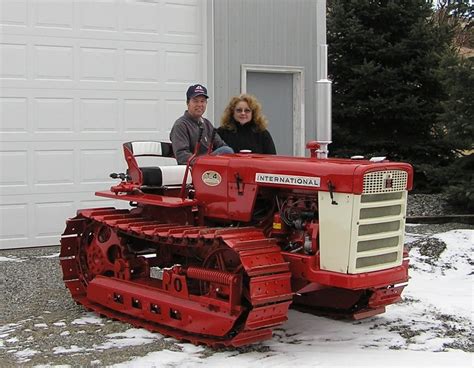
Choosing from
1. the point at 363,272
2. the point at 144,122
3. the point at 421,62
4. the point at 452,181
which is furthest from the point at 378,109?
the point at 363,272

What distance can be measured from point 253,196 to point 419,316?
5.99ft

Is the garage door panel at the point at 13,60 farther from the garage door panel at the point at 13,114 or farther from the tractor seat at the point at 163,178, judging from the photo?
the tractor seat at the point at 163,178

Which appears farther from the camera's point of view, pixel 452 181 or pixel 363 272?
pixel 452 181

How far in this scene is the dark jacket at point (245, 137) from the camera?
7.27m

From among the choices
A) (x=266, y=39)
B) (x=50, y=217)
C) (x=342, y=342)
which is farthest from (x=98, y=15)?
(x=342, y=342)

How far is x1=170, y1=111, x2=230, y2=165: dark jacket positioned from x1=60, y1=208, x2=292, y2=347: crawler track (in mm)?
643

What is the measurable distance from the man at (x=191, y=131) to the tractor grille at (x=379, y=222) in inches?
65.9

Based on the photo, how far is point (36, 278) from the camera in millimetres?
7863

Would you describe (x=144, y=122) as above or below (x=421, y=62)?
below

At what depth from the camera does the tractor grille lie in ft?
17.4

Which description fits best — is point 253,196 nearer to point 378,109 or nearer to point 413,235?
point 413,235

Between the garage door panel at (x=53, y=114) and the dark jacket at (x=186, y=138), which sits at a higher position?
the garage door panel at (x=53, y=114)

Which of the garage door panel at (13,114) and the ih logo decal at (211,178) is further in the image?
the garage door panel at (13,114)

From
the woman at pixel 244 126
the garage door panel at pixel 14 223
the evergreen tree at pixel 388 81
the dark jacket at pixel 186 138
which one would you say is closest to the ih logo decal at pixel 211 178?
the dark jacket at pixel 186 138
